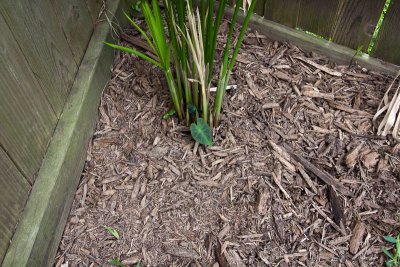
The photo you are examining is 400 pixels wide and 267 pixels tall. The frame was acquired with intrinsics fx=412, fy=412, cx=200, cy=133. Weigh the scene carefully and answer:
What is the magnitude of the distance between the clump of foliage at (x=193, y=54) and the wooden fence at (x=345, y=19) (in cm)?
41

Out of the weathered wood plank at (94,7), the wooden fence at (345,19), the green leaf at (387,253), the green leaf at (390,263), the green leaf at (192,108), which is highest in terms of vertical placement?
the weathered wood plank at (94,7)

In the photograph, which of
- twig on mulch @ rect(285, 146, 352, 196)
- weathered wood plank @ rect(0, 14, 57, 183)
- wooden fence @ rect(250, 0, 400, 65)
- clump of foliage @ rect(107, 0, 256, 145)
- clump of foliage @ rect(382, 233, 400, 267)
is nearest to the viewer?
weathered wood plank @ rect(0, 14, 57, 183)

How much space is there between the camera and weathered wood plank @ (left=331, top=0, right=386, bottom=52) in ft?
5.54

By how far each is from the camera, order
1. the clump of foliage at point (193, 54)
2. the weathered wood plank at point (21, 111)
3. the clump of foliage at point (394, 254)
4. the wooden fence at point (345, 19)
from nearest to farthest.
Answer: the weathered wood plank at point (21, 111)
the clump of foliage at point (193, 54)
the clump of foliage at point (394, 254)
the wooden fence at point (345, 19)

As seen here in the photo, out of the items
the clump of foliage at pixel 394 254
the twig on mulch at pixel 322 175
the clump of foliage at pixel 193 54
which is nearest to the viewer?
the clump of foliage at pixel 193 54

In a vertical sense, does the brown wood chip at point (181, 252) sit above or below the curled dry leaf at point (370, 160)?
below

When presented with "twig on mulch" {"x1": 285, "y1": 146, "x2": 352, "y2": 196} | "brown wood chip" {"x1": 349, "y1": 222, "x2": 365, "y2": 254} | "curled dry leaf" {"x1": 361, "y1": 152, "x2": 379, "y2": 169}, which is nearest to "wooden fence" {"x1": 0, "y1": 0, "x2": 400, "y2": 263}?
"curled dry leaf" {"x1": 361, "y1": 152, "x2": 379, "y2": 169}

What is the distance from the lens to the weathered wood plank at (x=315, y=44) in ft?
5.94

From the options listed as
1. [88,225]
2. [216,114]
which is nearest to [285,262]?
[216,114]

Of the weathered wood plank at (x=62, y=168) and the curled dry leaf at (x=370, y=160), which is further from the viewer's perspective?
the curled dry leaf at (x=370, y=160)

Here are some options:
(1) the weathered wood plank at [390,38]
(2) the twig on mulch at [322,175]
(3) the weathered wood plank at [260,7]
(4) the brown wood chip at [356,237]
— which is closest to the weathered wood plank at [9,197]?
(2) the twig on mulch at [322,175]

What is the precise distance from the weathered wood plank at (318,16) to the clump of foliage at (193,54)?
425 millimetres

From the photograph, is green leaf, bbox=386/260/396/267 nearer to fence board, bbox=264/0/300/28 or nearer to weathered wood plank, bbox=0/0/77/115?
fence board, bbox=264/0/300/28

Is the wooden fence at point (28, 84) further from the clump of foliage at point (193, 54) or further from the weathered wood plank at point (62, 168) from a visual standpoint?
the clump of foliage at point (193, 54)
